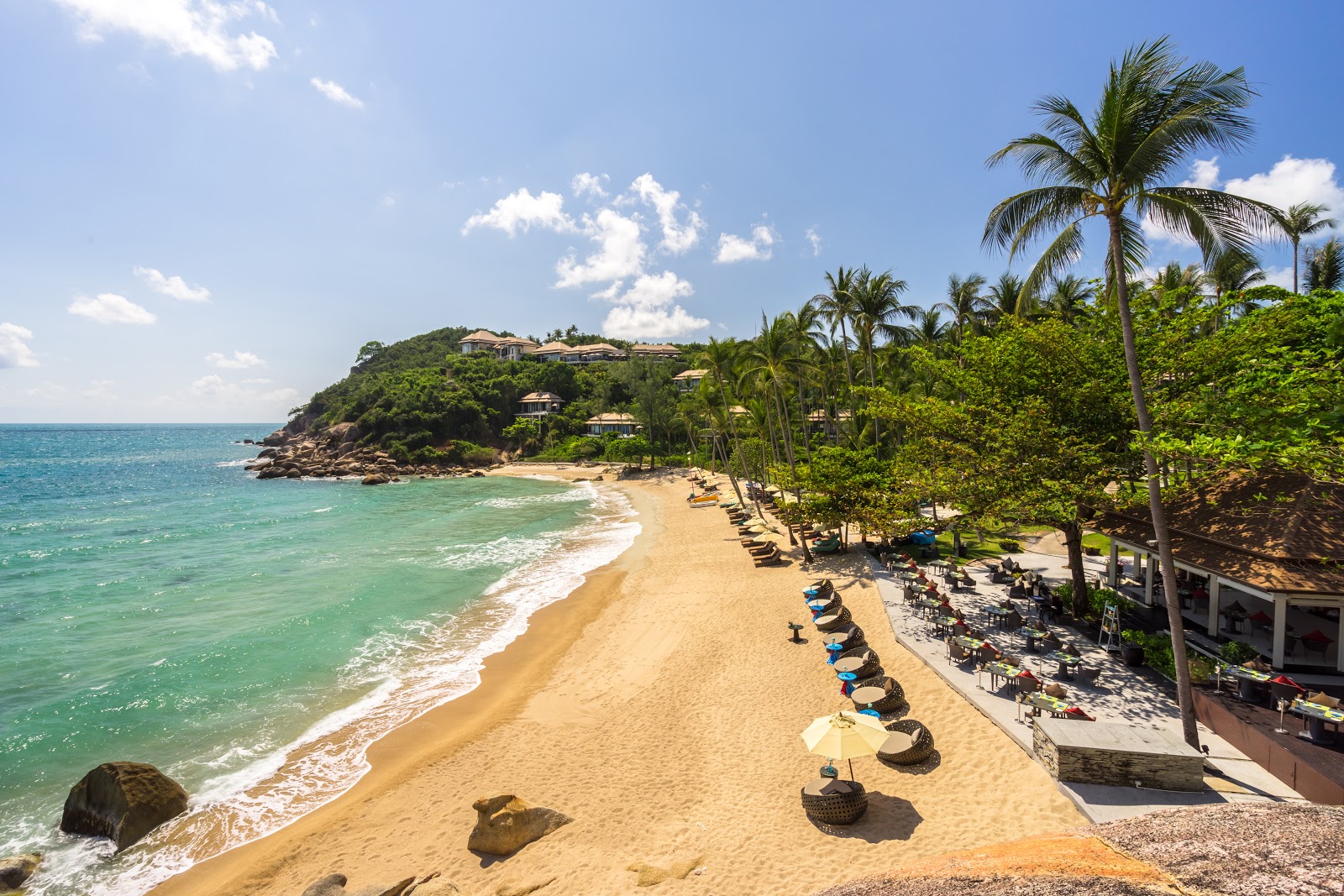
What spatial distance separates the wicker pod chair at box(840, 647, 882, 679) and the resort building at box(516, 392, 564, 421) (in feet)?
254

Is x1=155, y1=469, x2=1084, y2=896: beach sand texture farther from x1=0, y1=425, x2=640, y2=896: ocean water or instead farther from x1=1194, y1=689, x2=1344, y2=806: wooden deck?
x1=1194, y1=689, x2=1344, y2=806: wooden deck

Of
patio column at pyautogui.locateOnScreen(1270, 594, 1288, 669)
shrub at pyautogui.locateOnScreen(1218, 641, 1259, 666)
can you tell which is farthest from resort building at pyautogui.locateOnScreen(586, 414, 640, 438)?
patio column at pyautogui.locateOnScreen(1270, 594, 1288, 669)

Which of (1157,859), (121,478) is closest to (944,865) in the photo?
(1157,859)

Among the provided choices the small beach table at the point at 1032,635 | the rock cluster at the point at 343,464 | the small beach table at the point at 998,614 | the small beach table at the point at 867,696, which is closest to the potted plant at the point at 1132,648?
the small beach table at the point at 1032,635

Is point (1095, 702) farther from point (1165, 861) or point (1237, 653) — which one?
point (1165, 861)

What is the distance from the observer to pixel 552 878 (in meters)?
8.29

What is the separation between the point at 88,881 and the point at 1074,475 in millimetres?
20091

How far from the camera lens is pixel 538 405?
90.4 m

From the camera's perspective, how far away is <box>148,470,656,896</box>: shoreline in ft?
32.4

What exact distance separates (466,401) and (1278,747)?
3318 inches

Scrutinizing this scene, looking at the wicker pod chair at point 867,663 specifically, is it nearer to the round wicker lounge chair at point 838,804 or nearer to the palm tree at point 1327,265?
the round wicker lounge chair at point 838,804

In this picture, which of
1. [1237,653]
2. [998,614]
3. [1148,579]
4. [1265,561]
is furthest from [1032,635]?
[1148,579]

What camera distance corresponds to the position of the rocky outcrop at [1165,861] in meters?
3.99

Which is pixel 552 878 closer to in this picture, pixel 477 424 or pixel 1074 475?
pixel 1074 475
